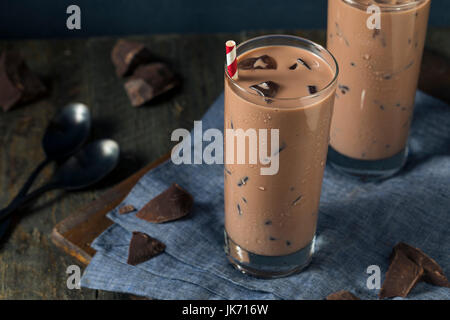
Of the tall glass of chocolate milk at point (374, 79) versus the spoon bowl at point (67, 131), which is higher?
the tall glass of chocolate milk at point (374, 79)

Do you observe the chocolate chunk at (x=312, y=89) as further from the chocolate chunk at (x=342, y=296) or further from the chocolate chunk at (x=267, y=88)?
the chocolate chunk at (x=342, y=296)

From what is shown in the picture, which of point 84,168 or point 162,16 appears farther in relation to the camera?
point 162,16

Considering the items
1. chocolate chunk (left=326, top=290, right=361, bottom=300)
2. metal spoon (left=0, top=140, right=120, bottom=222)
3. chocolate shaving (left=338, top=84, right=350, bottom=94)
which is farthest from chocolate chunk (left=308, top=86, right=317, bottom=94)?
metal spoon (left=0, top=140, right=120, bottom=222)

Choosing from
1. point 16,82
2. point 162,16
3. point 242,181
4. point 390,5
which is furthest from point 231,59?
point 162,16

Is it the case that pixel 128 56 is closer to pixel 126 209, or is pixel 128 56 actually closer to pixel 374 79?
pixel 126 209

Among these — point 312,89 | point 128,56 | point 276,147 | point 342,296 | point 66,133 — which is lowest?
point 342,296

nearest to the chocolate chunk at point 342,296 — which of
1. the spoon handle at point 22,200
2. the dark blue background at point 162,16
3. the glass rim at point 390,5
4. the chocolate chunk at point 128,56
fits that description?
the glass rim at point 390,5
